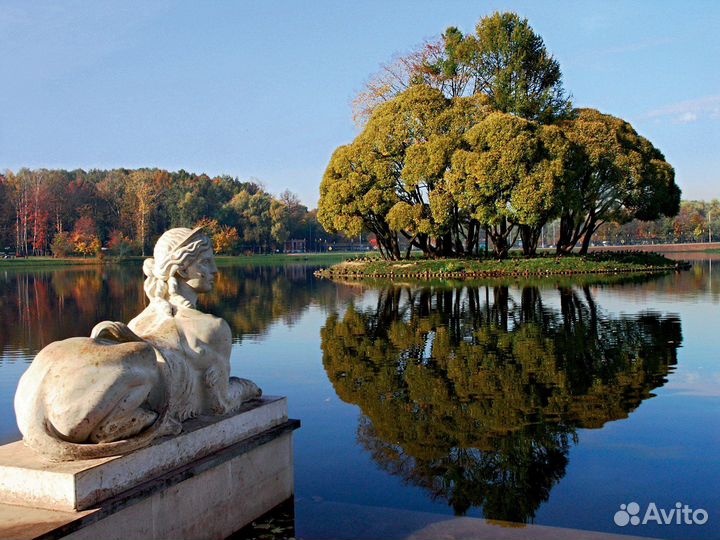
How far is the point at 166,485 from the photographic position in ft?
11.1

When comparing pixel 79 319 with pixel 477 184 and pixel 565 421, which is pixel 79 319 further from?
pixel 477 184

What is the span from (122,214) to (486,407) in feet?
209

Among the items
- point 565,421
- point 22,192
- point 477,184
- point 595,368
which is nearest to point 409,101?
point 477,184

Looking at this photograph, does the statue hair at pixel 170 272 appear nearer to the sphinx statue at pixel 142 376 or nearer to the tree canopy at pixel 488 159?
the sphinx statue at pixel 142 376

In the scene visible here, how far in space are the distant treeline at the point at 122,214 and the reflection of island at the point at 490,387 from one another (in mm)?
52100

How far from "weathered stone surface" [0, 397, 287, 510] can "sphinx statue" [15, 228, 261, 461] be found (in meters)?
0.07

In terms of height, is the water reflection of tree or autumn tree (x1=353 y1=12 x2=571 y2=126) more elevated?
autumn tree (x1=353 y1=12 x2=571 y2=126)

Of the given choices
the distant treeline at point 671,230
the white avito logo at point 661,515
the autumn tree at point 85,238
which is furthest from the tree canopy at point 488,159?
the distant treeline at point 671,230

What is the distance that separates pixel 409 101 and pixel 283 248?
2028 inches

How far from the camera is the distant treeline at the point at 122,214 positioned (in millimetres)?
Answer: 62500

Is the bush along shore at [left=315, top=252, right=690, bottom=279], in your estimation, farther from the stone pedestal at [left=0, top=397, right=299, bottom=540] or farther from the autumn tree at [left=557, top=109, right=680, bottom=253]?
the stone pedestal at [left=0, top=397, right=299, bottom=540]

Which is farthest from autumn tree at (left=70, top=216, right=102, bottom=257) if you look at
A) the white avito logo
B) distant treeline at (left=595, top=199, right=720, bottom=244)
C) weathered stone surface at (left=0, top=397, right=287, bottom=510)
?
the white avito logo

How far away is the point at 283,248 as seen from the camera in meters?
83.4

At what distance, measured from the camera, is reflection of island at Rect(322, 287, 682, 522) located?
203 inches
